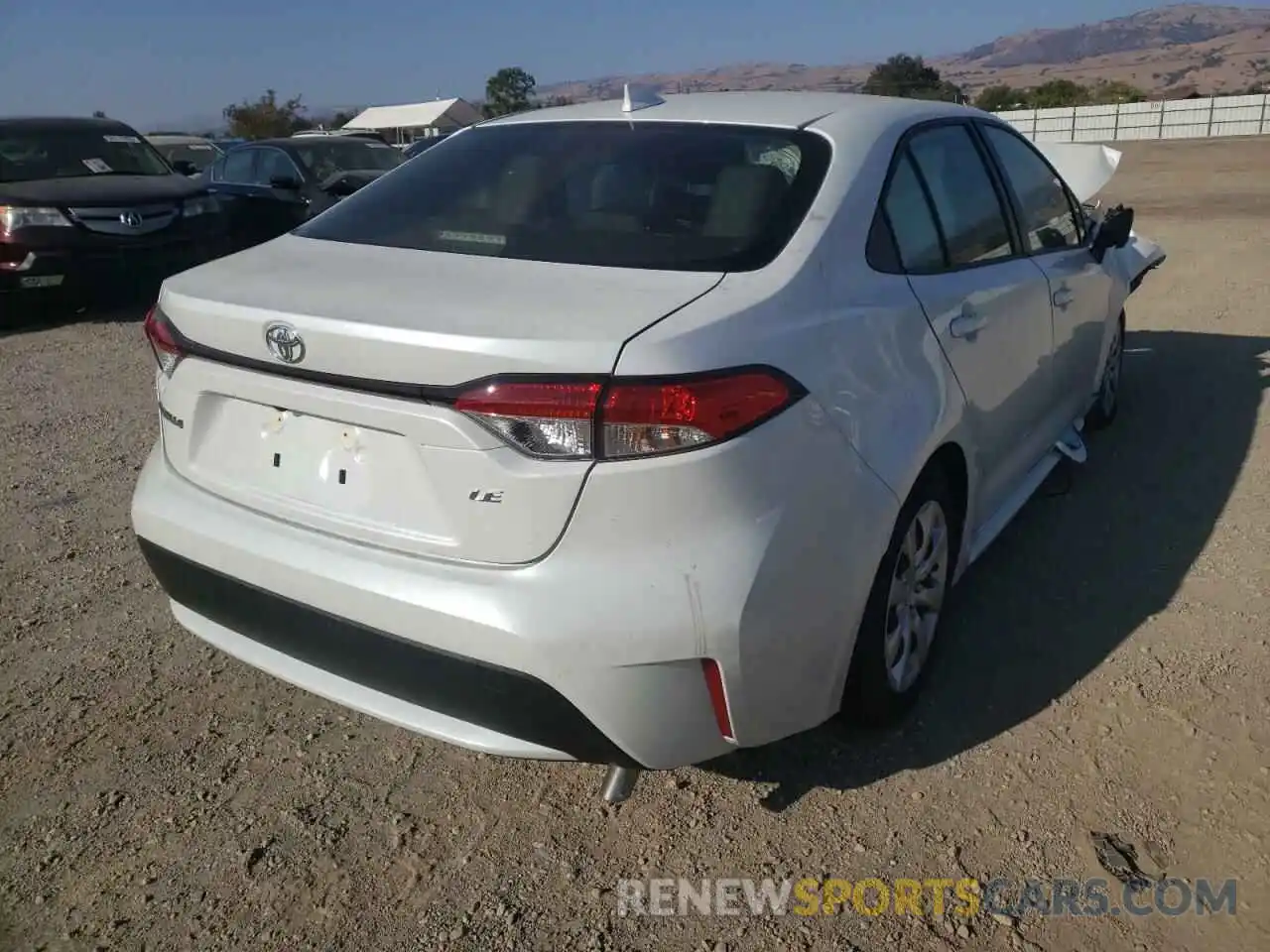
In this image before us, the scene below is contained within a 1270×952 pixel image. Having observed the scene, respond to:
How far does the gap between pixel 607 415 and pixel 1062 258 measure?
2.56 meters

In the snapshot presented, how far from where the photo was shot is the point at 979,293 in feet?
9.93

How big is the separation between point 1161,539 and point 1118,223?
4.05ft

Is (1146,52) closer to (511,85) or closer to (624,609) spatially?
(511,85)

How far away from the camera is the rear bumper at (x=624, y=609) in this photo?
2.00 metres

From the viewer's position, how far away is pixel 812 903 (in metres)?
2.29

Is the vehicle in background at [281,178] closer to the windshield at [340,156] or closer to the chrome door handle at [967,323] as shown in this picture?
the windshield at [340,156]

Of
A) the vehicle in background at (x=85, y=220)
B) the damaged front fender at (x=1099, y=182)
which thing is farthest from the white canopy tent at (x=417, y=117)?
the damaged front fender at (x=1099, y=182)

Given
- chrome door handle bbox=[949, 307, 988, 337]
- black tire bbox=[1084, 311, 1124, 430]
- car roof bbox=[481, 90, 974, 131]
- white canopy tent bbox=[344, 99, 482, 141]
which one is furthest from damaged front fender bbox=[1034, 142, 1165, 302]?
white canopy tent bbox=[344, 99, 482, 141]

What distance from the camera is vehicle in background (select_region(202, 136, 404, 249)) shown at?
34.1 feet

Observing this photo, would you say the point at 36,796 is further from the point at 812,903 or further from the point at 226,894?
the point at 812,903

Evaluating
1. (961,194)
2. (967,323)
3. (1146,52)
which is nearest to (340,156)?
(961,194)

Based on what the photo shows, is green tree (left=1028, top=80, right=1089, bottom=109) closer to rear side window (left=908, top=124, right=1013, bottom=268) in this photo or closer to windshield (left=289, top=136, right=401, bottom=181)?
windshield (left=289, top=136, right=401, bottom=181)

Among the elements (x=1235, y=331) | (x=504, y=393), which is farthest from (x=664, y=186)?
(x=1235, y=331)

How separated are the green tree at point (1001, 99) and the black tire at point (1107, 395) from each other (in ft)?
141
